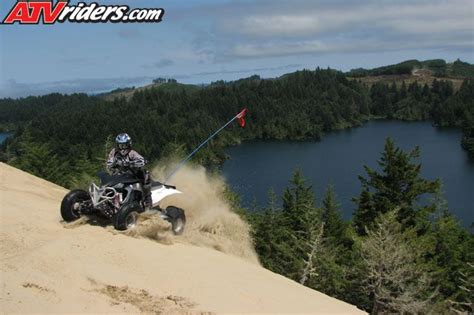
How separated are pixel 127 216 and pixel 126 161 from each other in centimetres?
137

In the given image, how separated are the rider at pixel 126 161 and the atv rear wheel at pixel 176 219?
84 centimetres

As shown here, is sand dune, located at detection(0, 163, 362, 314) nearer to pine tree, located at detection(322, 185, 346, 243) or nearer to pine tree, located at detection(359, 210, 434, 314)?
pine tree, located at detection(359, 210, 434, 314)

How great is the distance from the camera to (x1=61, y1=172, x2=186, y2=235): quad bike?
11500 millimetres

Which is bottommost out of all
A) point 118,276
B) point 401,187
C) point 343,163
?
point 343,163

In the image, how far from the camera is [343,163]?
10956 centimetres

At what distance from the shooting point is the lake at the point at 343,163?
81350 millimetres

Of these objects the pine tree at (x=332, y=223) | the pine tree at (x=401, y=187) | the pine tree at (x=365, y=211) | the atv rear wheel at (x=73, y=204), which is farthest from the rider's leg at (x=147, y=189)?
the pine tree at (x=332, y=223)

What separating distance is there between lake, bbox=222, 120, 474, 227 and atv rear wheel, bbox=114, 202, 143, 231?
53.8m

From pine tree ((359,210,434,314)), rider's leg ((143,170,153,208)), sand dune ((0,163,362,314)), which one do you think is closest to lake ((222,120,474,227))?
pine tree ((359,210,434,314))

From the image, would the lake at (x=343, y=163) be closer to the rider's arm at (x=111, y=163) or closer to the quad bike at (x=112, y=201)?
the rider's arm at (x=111, y=163)

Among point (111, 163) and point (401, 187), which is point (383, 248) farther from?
point (111, 163)

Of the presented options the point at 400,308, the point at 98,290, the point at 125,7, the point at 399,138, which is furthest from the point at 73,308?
the point at 399,138

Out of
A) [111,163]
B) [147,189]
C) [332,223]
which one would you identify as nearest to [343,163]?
[332,223]

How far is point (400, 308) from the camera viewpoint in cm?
2319
